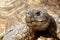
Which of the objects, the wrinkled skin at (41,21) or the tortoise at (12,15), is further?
the tortoise at (12,15)

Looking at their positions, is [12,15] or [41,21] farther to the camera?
[12,15]

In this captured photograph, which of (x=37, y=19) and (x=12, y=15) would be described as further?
(x=12, y=15)

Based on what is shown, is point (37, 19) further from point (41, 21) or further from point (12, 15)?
point (12, 15)

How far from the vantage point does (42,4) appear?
54.9 inches

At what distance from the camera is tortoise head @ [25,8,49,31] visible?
3.17ft

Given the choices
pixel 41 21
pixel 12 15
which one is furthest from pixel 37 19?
pixel 12 15

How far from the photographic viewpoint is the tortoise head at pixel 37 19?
967mm

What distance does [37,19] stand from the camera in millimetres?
970

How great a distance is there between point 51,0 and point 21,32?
48 centimetres

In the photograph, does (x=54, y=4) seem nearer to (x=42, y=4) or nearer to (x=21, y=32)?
(x=42, y=4)

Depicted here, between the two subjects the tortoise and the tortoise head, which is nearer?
the tortoise head

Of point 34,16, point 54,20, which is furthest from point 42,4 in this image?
point 34,16

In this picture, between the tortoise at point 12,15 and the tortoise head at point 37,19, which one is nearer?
the tortoise head at point 37,19

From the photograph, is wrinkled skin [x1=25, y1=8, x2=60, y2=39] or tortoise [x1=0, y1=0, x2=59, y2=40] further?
tortoise [x1=0, y1=0, x2=59, y2=40]
